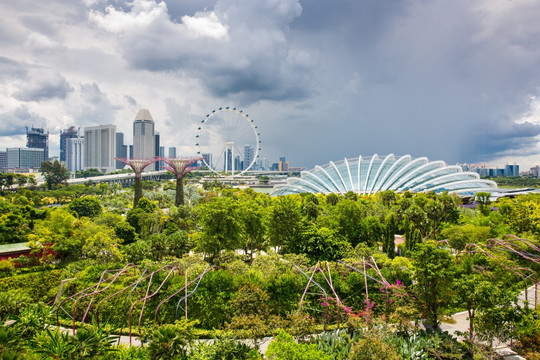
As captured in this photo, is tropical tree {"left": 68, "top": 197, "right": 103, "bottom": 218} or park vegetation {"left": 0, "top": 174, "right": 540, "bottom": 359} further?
tropical tree {"left": 68, "top": 197, "right": 103, "bottom": 218}

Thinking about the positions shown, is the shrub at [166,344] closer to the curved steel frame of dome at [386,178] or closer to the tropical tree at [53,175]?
the curved steel frame of dome at [386,178]

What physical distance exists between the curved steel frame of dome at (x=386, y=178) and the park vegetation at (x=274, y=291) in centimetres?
2858

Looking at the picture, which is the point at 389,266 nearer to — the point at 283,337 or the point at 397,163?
the point at 283,337

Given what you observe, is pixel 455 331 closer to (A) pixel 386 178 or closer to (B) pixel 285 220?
(B) pixel 285 220

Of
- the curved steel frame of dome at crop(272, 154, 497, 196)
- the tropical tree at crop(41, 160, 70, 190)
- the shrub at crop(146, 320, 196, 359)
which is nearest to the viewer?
the shrub at crop(146, 320, 196, 359)

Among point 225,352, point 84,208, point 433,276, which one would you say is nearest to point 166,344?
point 225,352

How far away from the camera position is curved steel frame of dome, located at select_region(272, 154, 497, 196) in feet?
187

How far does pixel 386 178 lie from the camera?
6047 centimetres

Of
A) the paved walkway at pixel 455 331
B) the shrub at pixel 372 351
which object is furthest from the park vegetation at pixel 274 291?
the paved walkway at pixel 455 331

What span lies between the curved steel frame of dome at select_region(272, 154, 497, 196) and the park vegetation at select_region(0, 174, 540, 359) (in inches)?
1125

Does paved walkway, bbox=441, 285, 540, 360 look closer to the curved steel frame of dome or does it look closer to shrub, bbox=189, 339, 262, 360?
shrub, bbox=189, 339, 262, 360

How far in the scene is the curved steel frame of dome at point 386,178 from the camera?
187 ft

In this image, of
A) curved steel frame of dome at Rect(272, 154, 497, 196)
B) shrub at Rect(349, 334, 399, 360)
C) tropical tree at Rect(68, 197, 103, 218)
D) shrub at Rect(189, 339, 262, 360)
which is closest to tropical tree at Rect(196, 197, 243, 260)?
shrub at Rect(189, 339, 262, 360)

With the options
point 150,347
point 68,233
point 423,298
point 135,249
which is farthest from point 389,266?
point 68,233
